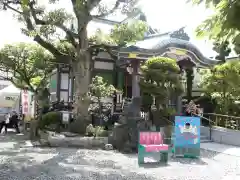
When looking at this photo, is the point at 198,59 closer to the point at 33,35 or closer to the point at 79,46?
the point at 79,46

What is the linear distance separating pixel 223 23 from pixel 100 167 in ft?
20.0

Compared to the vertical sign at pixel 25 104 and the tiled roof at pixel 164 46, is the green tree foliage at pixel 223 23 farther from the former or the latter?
the vertical sign at pixel 25 104

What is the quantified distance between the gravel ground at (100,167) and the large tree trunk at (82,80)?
2786 mm

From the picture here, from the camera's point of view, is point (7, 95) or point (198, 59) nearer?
point (198, 59)

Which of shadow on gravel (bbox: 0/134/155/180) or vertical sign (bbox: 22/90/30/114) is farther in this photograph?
vertical sign (bbox: 22/90/30/114)

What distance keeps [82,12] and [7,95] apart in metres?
14.9

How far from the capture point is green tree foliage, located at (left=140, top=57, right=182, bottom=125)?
42.7ft

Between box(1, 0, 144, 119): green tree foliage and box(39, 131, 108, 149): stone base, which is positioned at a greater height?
box(1, 0, 144, 119): green tree foliage

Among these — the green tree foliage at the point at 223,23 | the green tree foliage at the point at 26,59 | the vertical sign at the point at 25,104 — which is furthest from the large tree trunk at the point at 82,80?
the green tree foliage at the point at 223,23

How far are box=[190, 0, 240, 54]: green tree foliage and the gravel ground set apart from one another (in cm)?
468

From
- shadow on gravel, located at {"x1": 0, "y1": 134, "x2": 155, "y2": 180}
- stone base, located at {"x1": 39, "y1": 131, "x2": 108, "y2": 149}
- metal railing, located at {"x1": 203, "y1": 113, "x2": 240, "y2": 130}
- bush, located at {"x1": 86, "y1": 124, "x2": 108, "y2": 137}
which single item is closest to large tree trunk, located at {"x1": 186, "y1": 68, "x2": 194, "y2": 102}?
metal railing, located at {"x1": 203, "y1": 113, "x2": 240, "y2": 130}

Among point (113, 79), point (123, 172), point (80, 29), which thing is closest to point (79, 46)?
point (80, 29)

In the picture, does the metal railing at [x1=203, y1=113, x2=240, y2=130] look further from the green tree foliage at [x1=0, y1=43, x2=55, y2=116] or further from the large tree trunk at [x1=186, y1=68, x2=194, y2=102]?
the green tree foliage at [x1=0, y1=43, x2=55, y2=116]

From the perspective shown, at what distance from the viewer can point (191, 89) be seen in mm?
19906
